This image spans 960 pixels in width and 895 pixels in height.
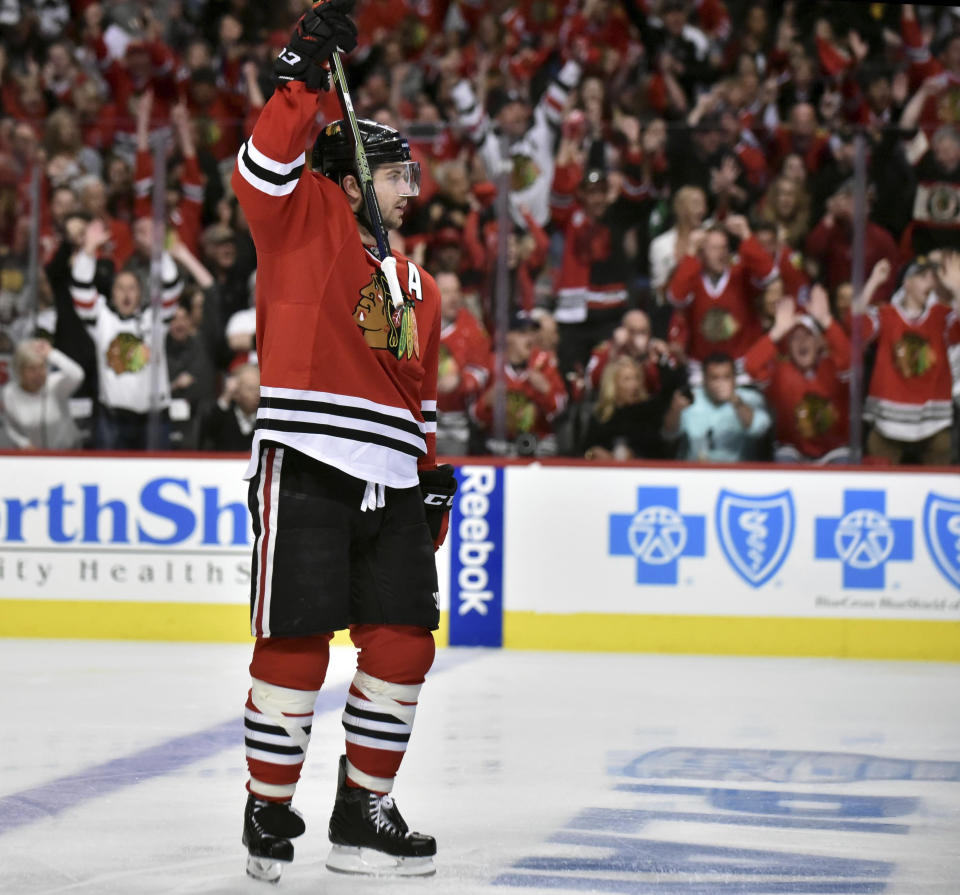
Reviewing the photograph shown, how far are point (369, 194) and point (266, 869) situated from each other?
1.26 meters

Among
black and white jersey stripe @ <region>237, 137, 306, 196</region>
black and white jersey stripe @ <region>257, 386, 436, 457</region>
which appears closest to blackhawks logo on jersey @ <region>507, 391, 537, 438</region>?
black and white jersey stripe @ <region>257, 386, 436, 457</region>

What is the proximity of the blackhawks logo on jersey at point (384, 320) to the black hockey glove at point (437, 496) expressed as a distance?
26 centimetres

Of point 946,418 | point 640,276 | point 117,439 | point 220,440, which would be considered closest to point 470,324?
point 640,276

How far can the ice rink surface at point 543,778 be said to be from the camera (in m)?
2.90

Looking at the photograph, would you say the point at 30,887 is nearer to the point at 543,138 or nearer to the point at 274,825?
the point at 274,825

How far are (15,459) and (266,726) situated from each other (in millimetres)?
4524

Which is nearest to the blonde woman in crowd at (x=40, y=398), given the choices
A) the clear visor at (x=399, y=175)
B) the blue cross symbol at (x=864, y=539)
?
the blue cross symbol at (x=864, y=539)

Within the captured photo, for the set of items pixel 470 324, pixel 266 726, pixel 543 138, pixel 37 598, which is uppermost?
pixel 543 138

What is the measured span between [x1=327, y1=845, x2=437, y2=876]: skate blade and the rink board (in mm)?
3728

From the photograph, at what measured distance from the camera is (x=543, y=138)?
6.98 meters

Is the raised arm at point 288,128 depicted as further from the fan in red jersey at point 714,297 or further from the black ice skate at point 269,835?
the fan in red jersey at point 714,297

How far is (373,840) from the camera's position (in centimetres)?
292

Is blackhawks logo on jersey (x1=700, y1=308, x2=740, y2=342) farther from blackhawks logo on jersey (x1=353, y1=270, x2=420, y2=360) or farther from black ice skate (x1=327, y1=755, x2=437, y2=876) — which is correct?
black ice skate (x1=327, y1=755, x2=437, y2=876)

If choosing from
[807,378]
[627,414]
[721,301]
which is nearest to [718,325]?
[721,301]
